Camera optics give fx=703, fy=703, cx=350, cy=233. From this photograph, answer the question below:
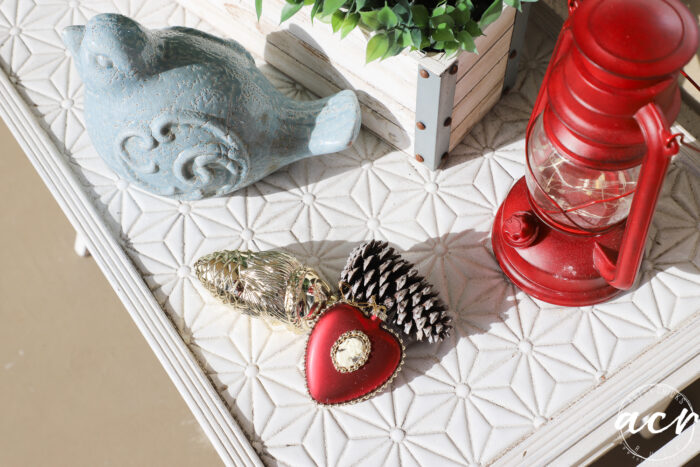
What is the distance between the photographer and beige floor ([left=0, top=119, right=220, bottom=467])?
0.94 m

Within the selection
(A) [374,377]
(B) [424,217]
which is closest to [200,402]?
(A) [374,377]

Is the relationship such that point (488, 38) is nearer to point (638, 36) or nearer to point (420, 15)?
point (420, 15)

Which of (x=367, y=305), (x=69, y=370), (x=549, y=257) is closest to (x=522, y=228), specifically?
(x=549, y=257)

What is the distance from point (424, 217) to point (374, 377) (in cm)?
17

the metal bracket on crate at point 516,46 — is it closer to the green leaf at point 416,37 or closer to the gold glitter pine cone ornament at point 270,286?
the green leaf at point 416,37

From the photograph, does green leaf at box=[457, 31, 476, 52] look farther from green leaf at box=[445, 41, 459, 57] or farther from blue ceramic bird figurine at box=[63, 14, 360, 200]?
blue ceramic bird figurine at box=[63, 14, 360, 200]

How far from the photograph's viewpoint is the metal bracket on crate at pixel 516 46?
0.65 meters

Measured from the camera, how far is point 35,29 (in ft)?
2.56

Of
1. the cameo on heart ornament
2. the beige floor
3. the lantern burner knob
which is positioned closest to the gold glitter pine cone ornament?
the cameo on heart ornament

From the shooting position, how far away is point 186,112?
575 millimetres

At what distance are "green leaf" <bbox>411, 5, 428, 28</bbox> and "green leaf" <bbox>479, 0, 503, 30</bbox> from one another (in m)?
0.05

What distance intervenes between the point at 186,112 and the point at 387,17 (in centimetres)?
18

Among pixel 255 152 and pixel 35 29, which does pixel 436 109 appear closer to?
pixel 255 152

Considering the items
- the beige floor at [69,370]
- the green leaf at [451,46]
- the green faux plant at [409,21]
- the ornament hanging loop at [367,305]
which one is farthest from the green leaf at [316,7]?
the beige floor at [69,370]
